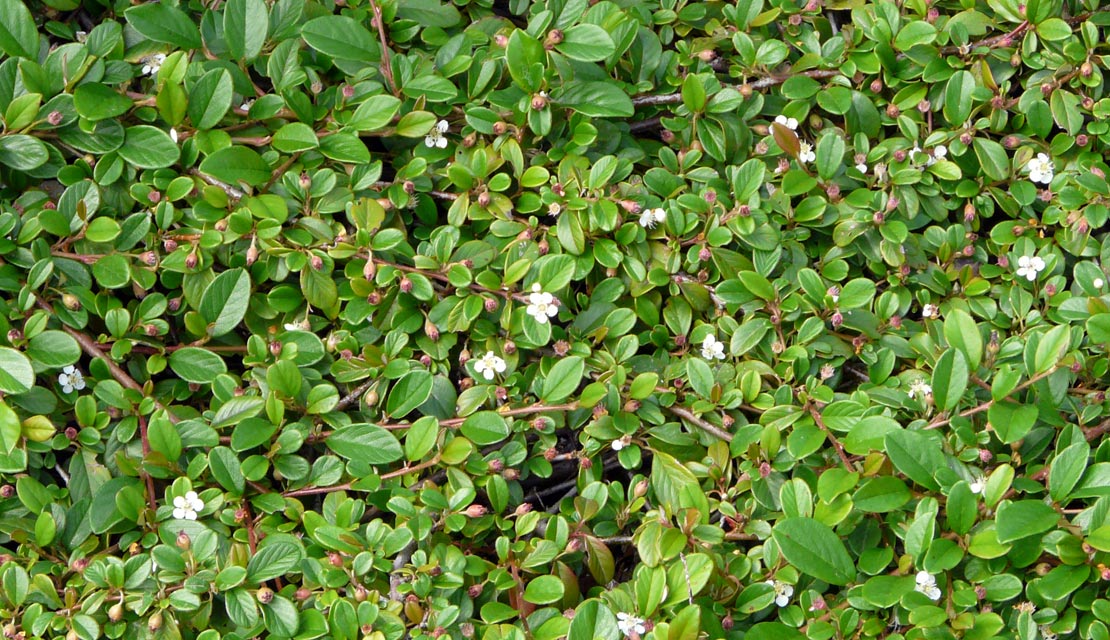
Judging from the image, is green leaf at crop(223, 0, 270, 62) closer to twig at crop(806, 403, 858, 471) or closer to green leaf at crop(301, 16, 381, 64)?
green leaf at crop(301, 16, 381, 64)

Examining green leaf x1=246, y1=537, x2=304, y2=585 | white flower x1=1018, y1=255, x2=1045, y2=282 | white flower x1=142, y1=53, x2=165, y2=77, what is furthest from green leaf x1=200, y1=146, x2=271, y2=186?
white flower x1=1018, y1=255, x2=1045, y2=282

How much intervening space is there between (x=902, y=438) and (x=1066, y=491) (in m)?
0.30

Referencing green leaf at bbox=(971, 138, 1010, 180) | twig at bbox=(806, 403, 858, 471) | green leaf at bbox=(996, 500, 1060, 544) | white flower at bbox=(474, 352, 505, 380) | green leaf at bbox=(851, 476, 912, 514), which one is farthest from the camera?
green leaf at bbox=(971, 138, 1010, 180)

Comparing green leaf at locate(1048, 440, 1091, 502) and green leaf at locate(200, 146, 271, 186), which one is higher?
green leaf at locate(200, 146, 271, 186)

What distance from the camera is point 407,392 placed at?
1942 mm

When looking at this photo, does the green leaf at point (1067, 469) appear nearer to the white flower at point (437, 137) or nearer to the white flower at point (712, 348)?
the white flower at point (712, 348)

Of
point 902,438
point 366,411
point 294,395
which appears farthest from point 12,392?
point 902,438

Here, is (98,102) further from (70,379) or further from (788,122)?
(788,122)

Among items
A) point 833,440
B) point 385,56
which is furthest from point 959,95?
point 385,56

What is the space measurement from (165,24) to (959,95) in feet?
5.82

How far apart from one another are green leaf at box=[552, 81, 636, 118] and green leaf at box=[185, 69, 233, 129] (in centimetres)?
70

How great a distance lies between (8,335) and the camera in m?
1.91

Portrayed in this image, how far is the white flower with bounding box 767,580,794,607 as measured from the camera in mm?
1825

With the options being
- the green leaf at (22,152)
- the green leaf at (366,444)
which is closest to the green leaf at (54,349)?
the green leaf at (22,152)
